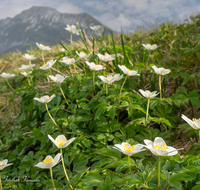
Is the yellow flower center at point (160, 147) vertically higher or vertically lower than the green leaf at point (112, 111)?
higher

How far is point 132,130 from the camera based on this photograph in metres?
1.90

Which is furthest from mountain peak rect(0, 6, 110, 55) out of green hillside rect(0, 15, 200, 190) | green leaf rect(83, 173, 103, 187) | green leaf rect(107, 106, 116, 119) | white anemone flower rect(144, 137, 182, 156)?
white anemone flower rect(144, 137, 182, 156)

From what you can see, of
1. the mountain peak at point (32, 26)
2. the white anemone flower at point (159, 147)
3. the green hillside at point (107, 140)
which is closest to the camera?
the white anemone flower at point (159, 147)

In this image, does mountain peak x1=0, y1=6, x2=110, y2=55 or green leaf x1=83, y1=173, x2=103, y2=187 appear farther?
mountain peak x1=0, y1=6, x2=110, y2=55

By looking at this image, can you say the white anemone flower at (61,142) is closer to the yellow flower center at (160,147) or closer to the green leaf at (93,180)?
the green leaf at (93,180)

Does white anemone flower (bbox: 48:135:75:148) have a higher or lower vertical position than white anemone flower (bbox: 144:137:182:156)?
lower

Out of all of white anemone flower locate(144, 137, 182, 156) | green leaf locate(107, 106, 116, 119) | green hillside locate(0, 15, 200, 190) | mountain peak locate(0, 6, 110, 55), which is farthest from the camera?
mountain peak locate(0, 6, 110, 55)

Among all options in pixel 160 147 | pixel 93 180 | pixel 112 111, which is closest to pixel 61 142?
pixel 93 180

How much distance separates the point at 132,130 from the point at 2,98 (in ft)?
13.1

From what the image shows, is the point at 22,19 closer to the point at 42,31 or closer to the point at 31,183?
the point at 42,31

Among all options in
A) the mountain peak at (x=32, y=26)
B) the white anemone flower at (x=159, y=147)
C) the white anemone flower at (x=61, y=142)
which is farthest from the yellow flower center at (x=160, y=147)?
the mountain peak at (x=32, y=26)

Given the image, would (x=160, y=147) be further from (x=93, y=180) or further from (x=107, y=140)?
(x=107, y=140)

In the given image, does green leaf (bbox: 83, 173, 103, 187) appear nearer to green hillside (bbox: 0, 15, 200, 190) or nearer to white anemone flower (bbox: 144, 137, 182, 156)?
green hillside (bbox: 0, 15, 200, 190)

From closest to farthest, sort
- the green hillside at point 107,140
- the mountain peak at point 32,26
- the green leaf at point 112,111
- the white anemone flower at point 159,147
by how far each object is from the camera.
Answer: the white anemone flower at point 159,147 < the green hillside at point 107,140 < the green leaf at point 112,111 < the mountain peak at point 32,26
